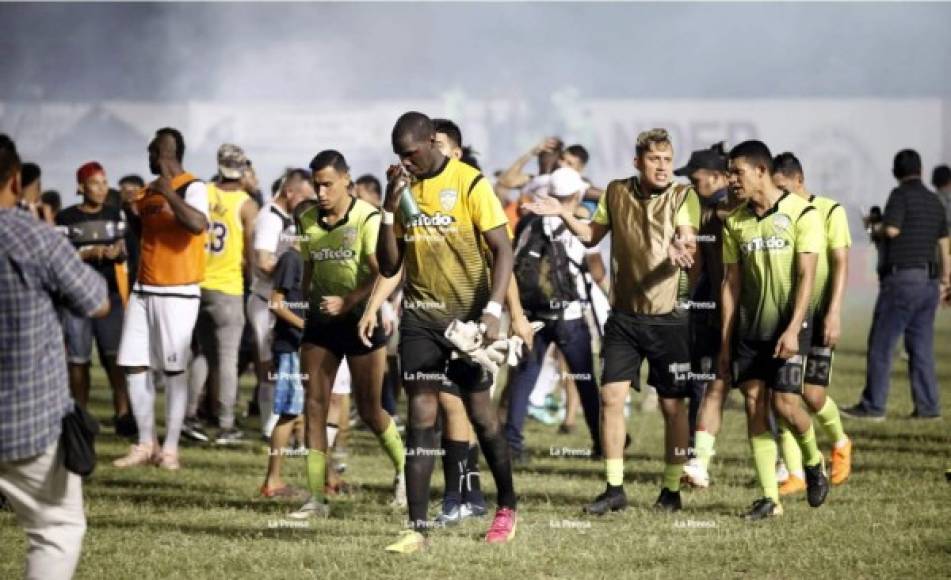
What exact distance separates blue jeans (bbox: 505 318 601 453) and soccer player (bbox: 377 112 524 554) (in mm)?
3937

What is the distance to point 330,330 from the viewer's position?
965 centimetres

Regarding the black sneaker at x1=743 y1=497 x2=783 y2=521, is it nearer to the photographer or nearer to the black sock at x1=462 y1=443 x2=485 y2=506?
the black sock at x1=462 y1=443 x2=485 y2=506

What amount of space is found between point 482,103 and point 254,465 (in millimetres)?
28557

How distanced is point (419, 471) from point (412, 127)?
1798 millimetres

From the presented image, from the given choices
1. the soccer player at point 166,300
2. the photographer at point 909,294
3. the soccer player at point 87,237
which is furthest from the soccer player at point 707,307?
the soccer player at point 87,237

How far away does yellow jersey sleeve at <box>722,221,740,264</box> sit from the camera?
938cm

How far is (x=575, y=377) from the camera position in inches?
481

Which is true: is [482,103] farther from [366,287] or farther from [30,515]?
[30,515]

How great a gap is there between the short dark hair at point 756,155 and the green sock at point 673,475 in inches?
75.6

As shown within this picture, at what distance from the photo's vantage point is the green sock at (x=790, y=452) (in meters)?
10.2

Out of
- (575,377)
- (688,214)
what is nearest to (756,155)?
(688,214)

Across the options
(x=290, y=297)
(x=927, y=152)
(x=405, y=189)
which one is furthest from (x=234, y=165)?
(x=927, y=152)

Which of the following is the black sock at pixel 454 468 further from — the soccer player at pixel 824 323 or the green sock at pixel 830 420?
the green sock at pixel 830 420

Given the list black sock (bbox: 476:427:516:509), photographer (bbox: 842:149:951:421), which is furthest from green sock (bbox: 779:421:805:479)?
photographer (bbox: 842:149:951:421)
